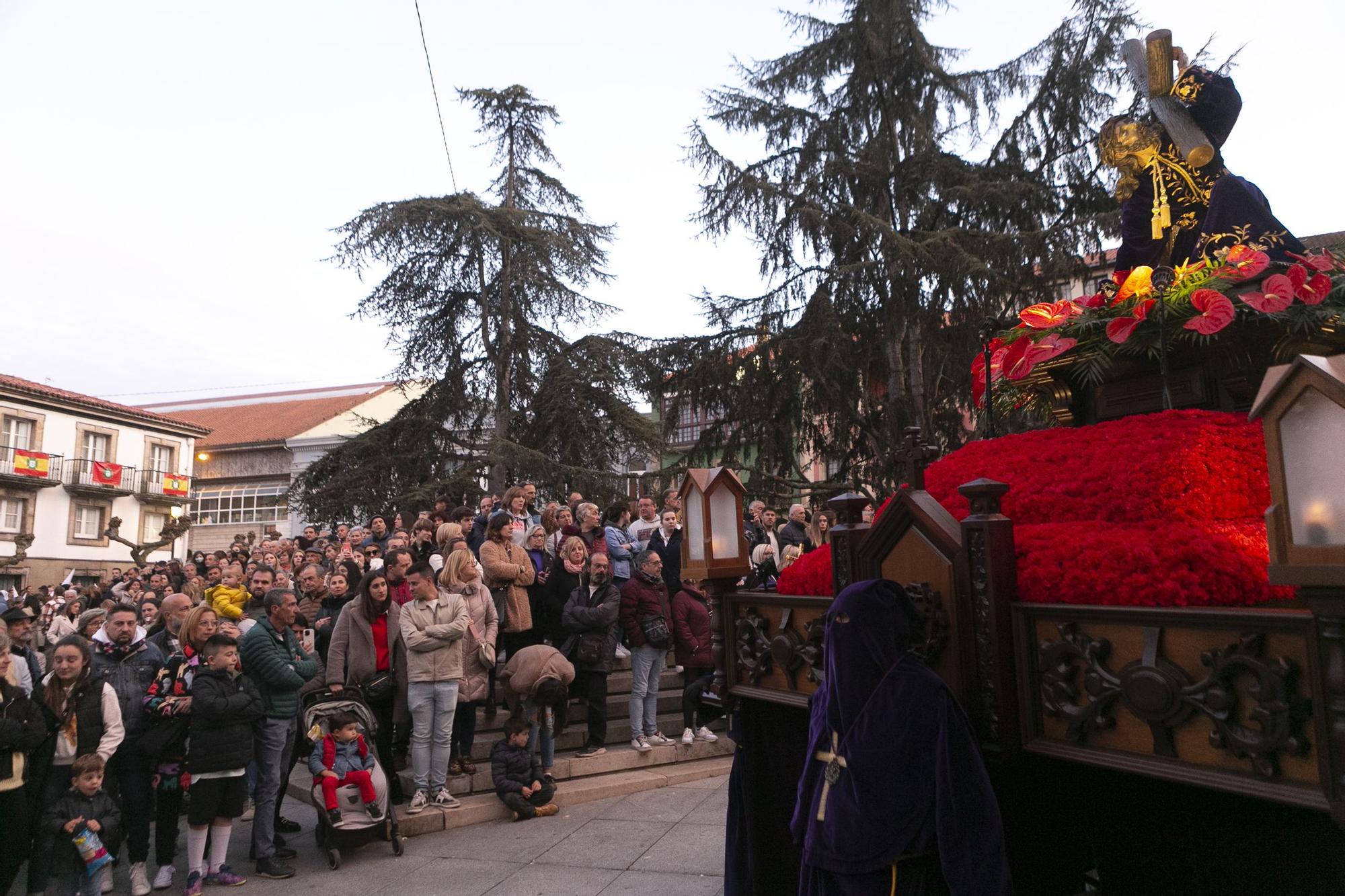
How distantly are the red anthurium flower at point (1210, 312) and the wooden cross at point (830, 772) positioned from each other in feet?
7.03

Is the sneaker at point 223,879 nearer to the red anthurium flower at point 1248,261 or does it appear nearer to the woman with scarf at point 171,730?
the woman with scarf at point 171,730

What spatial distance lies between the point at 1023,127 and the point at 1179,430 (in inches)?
470

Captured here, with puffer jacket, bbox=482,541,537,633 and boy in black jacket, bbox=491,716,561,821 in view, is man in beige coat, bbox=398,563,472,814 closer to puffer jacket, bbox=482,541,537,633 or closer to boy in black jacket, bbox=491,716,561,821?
boy in black jacket, bbox=491,716,561,821

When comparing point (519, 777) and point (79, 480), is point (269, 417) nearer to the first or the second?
point (79, 480)

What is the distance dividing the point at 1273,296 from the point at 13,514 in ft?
136

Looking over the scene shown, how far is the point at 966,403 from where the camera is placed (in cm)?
1340

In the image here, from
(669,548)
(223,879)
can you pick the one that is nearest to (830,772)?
(223,879)

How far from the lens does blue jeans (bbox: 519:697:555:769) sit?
24.7 feet

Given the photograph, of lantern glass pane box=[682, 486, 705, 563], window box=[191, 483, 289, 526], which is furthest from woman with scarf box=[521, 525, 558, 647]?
window box=[191, 483, 289, 526]

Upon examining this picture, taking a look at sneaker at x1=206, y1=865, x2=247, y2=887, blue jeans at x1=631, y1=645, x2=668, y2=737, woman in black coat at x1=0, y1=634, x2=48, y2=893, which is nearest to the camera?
woman in black coat at x1=0, y1=634, x2=48, y2=893

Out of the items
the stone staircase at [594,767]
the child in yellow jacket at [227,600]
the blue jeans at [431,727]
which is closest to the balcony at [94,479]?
the stone staircase at [594,767]

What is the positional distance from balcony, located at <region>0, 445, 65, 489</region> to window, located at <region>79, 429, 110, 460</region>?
6.61 feet

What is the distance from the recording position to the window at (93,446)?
37.7m

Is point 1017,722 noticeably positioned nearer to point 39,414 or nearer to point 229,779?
point 229,779
